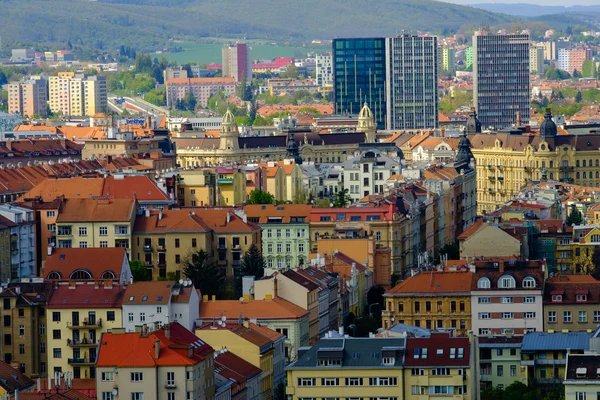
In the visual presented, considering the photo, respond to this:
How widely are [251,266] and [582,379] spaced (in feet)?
107

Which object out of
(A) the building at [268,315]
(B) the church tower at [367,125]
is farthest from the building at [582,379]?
(B) the church tower at [367,125]

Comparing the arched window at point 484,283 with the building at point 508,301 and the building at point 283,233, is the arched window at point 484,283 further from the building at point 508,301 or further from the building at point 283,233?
the building at point 283,233

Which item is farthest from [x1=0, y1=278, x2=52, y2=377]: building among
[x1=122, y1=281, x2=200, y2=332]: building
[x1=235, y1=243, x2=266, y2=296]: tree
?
[x1=235, y1=243, x2=266, y2=296]: tree

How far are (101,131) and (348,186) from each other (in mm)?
44162

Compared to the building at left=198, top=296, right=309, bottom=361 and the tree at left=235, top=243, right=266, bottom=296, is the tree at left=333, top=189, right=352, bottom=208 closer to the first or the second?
the tree at left=235, top=243, right=266, bottom=296

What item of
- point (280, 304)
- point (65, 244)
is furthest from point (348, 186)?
point (280, 304)

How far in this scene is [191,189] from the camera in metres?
108

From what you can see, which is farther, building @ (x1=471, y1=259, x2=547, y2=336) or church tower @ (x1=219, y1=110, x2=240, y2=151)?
church tower @ (x1=219, y1=110, x2=240, y2=151)

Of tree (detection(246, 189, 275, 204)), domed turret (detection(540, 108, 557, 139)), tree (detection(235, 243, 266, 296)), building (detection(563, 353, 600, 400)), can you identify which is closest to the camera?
building (detection(563, 353, 600, 400))

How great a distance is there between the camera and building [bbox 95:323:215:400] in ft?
192

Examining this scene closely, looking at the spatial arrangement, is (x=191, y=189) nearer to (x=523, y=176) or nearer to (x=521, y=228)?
(x=521, y=228)

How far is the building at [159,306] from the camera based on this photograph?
70938 millimetres

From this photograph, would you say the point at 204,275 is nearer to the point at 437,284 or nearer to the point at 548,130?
the point at 437,284

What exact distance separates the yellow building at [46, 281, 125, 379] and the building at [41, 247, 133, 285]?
18.1 ft
